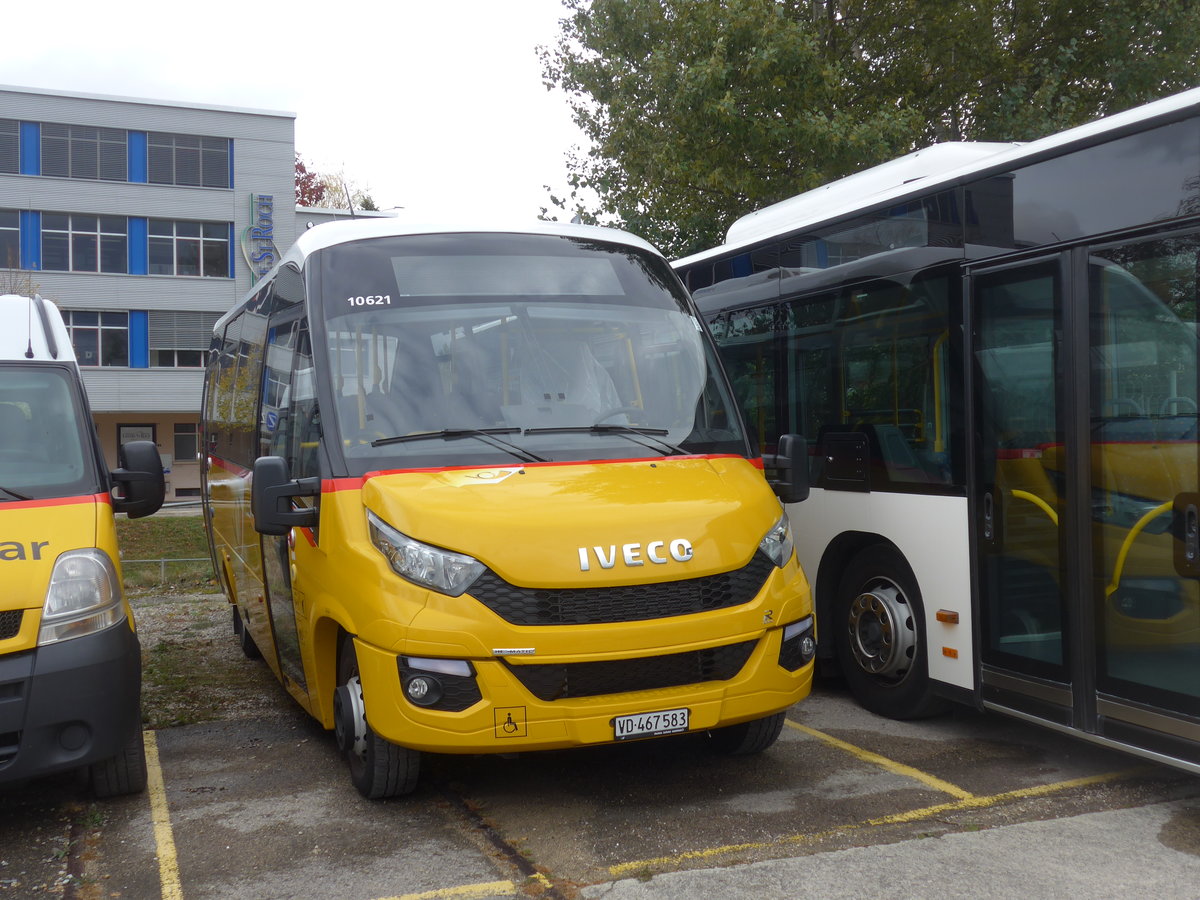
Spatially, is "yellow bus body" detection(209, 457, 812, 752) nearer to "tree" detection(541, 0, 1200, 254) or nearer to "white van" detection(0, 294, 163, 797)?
"white van" detection(0, 294, 163, 797)

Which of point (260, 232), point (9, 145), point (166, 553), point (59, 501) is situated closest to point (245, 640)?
point (59, 501)

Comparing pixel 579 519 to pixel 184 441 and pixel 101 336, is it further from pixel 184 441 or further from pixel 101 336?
pixel 184 441

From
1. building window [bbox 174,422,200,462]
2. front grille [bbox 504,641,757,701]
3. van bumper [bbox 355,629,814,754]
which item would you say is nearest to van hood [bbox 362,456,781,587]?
front grille [bbox 504,641,757,701]

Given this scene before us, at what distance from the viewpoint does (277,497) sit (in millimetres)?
5480

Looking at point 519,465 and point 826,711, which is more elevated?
point 519,465

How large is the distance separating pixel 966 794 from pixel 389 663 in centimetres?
271

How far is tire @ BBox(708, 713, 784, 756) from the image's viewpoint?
19.1 feet

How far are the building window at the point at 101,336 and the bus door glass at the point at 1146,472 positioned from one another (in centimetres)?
4035

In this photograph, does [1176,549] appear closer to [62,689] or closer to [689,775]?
[689,775]

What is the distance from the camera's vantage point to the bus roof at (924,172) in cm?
512

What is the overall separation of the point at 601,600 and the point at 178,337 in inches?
1583

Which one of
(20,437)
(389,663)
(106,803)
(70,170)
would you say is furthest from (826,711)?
(70,170)

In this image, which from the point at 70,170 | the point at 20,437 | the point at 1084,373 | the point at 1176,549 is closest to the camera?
the point at 1176,549

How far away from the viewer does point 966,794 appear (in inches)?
215
